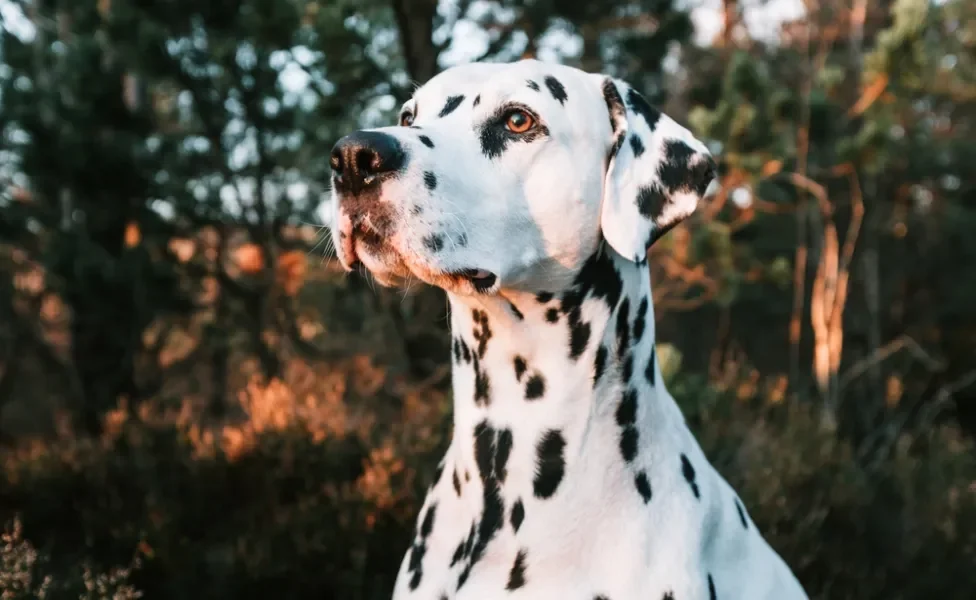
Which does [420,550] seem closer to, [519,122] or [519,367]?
[519,367]

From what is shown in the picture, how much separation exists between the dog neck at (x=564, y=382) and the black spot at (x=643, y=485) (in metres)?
0.02

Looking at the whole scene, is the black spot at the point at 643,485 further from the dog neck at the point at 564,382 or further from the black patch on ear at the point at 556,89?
the black patch on ear at the point at 556,89

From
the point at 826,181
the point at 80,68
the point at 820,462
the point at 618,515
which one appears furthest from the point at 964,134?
the point at 618,515

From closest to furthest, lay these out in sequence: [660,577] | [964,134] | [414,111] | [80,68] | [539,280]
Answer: [660,577] → [539,280] → [414,111] → [80,68] → [964,134]

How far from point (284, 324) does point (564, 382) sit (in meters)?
6.87

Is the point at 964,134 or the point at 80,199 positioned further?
the point at 964,134

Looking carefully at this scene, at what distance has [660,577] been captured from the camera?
1.91 m

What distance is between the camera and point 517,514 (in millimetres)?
2068

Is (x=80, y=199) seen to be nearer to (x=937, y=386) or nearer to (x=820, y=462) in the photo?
(x=820, y=462)

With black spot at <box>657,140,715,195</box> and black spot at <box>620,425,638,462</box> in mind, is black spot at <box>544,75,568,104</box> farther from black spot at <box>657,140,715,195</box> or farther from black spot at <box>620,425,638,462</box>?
black spot at <box>620,425,638,462</box>

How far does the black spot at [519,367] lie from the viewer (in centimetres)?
215

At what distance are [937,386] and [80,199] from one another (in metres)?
11.5

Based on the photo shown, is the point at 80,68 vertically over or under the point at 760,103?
over

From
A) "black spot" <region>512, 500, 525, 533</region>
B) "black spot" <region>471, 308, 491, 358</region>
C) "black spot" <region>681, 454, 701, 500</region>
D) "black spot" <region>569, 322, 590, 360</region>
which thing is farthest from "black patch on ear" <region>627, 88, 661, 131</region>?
"black spot" <region>512, 500, 525, 533</region>
